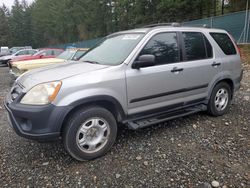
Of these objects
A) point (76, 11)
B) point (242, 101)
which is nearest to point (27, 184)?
point (242, 101)

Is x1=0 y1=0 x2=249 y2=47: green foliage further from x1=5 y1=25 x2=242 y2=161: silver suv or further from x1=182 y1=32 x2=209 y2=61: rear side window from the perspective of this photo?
x1=5 y1=25 x2=242 y2=161: silver suv

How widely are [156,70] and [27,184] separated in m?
2.39

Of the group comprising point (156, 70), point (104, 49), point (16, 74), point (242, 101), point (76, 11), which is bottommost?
point (242, 101)

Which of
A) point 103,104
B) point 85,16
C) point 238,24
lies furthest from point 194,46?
point 85,16

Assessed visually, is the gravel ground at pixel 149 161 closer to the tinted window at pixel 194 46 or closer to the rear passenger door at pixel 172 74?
the rear passenger door at pixel 172 74

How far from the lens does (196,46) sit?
4418 millimetres

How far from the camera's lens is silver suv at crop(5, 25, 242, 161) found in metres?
3.06

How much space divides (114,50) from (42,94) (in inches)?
57.6

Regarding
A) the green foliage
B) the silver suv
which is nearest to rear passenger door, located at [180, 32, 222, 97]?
the silver suv

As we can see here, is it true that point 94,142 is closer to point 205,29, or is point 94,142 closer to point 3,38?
point 205,29

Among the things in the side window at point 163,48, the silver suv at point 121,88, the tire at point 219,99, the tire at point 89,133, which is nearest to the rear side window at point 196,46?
the silver suv at point 121,88

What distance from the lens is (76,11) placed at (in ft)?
143

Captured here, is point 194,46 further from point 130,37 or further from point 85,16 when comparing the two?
point 85,16

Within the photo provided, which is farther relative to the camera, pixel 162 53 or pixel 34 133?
pixel 162 53
